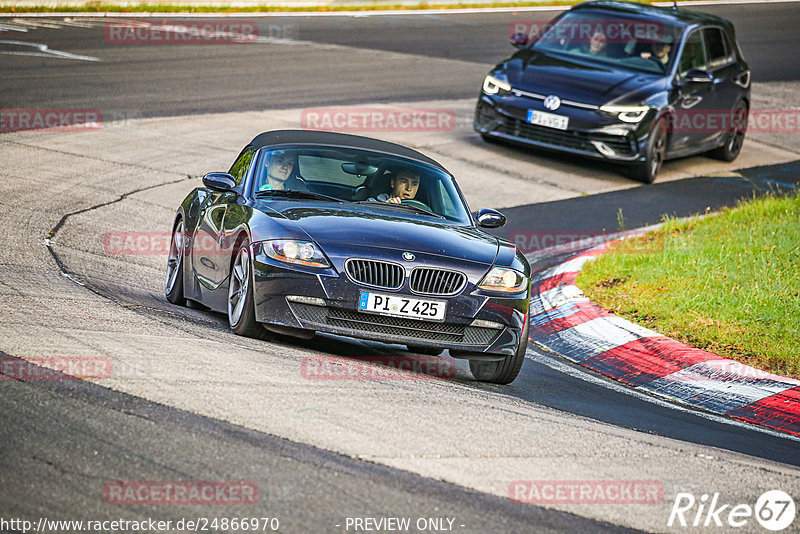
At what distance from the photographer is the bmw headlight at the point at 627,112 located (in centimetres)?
1513

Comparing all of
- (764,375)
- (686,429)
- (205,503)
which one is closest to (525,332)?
(686,429)

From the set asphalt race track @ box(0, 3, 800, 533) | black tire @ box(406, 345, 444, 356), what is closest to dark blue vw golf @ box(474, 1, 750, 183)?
asphalt race track @ box(0, 3, 800, 533)

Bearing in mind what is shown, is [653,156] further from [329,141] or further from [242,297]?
[242,297]

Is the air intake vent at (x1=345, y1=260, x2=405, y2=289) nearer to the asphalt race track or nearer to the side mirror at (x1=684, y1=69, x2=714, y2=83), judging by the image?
the asphalt race track

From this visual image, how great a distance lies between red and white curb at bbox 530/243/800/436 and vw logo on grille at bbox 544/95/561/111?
17.8 feet

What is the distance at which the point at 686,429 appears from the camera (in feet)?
22.3

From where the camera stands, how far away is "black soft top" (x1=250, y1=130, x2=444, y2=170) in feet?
28.3

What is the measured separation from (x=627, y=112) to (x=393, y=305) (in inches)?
357

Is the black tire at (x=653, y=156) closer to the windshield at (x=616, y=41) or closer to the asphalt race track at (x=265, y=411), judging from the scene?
the asphalt race track at (x=265, y=411)

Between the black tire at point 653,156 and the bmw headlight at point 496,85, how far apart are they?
2012 millimetres

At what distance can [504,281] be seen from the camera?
23.9 ft

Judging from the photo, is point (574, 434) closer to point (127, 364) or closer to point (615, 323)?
point (127, 364)

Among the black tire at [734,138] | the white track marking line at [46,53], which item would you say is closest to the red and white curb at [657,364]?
the black tire at [734,138]

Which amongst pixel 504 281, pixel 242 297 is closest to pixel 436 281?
pixel 504 281
